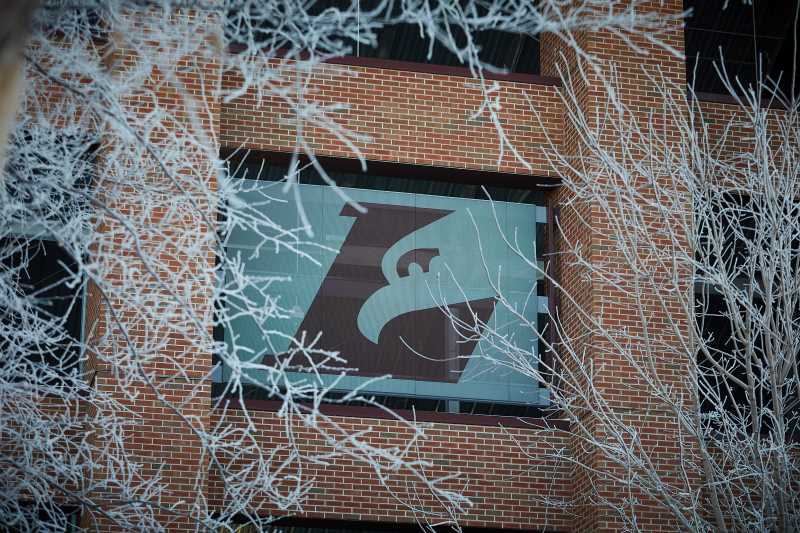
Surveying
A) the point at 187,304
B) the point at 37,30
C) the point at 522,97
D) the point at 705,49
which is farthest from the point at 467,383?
the point at 37,30

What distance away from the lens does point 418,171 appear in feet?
51.1

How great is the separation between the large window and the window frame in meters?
0.13

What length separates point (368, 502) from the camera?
14172 mm

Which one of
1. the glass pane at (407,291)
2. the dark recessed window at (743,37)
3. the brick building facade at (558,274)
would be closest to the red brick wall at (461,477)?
the brick building facade at (558,274)

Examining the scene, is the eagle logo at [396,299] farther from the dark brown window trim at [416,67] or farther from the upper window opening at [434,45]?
the upper window opening at [434,45]

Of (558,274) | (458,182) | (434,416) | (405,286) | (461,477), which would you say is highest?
(458,182)

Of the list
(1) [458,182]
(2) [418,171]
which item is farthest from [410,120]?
(1) [458,182]

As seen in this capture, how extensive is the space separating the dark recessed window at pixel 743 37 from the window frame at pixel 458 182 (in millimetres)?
3695

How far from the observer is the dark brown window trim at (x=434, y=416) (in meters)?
14.2

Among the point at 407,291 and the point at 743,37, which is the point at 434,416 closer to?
the point at 407,291

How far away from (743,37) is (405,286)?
681 centimetres

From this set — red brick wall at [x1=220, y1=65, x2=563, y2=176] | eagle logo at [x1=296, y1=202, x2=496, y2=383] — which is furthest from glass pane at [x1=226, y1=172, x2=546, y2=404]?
red brick wall at [x1=220, y1=65, x2=563, y2=176]

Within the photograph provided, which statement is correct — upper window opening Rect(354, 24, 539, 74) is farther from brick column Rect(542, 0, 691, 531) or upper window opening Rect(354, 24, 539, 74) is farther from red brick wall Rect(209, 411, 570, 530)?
red brick wall Rect(209, 411, 570, 530)

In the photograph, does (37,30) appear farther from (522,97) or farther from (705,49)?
(705,49)
